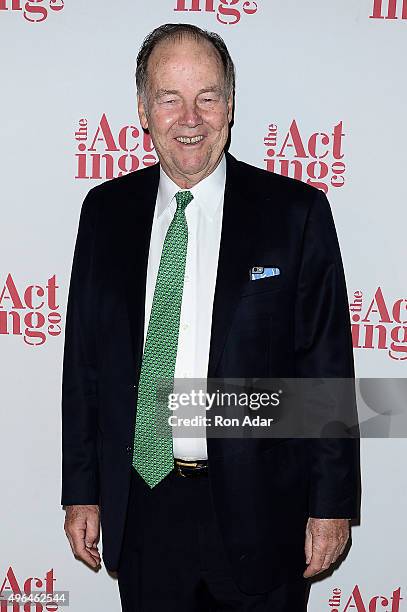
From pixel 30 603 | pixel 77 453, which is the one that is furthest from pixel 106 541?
pixel 30 603

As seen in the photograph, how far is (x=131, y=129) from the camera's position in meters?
2.37

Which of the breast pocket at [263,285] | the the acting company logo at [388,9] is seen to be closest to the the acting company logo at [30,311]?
the breast pocket at [263,285]

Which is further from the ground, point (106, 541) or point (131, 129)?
point (131, 129)

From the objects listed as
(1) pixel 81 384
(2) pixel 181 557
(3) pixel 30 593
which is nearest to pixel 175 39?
(1) pixel 81 384

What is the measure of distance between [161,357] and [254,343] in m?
0.22

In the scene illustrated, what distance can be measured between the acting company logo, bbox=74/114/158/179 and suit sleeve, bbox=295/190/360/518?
682 millimetres

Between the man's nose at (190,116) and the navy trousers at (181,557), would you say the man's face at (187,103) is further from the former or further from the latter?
the navy trousers at (181,557)

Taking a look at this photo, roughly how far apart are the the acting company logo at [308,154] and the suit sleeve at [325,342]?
454 mm

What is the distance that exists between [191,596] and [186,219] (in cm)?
94

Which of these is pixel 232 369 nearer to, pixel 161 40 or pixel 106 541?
pixel 106 541

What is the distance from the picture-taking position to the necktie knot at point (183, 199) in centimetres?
195

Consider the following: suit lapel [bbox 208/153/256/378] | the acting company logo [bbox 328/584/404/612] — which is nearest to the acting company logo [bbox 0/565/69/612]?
the acting company logo [bbox 328/584/404/612]

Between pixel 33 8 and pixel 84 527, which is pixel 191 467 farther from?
pixel 33 8

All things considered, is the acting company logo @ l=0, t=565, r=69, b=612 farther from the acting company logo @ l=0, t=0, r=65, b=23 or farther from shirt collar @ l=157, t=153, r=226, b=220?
the acting company logo @ l=0, t=0, r=65, b=23
